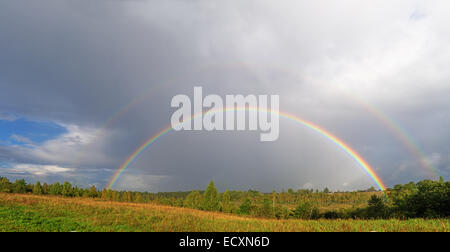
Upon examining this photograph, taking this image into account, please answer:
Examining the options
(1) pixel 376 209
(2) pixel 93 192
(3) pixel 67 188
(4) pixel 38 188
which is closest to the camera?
(1) pixel 376 209

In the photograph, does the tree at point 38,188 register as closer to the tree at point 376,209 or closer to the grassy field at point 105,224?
the grassy field at point 105,224

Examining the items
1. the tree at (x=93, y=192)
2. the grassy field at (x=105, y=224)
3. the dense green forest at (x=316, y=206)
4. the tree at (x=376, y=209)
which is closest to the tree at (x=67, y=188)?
the dense green forest at (x=316, y=206)

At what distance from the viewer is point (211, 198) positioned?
73.4 meters

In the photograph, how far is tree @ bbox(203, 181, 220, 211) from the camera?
72.0 m

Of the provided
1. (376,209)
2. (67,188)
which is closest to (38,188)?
(67,188)

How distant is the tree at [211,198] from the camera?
72.0 meters

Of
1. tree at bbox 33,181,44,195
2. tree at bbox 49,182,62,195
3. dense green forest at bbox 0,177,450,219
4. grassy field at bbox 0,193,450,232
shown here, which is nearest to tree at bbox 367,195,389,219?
dense green forest at bbox 0,177,450,219

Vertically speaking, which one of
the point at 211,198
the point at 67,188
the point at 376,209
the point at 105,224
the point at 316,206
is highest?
the point at 105,224

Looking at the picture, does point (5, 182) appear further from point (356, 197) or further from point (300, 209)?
point (356, 197)

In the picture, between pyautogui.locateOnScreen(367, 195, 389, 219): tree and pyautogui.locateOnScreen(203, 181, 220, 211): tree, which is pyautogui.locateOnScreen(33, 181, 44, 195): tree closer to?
pyautogui.locateOnScreen(203, 181, 220, 211): tree

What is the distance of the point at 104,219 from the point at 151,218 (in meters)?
2.58

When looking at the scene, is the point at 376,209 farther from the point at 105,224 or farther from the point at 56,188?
the point at 56,188

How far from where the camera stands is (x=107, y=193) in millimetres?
83812
